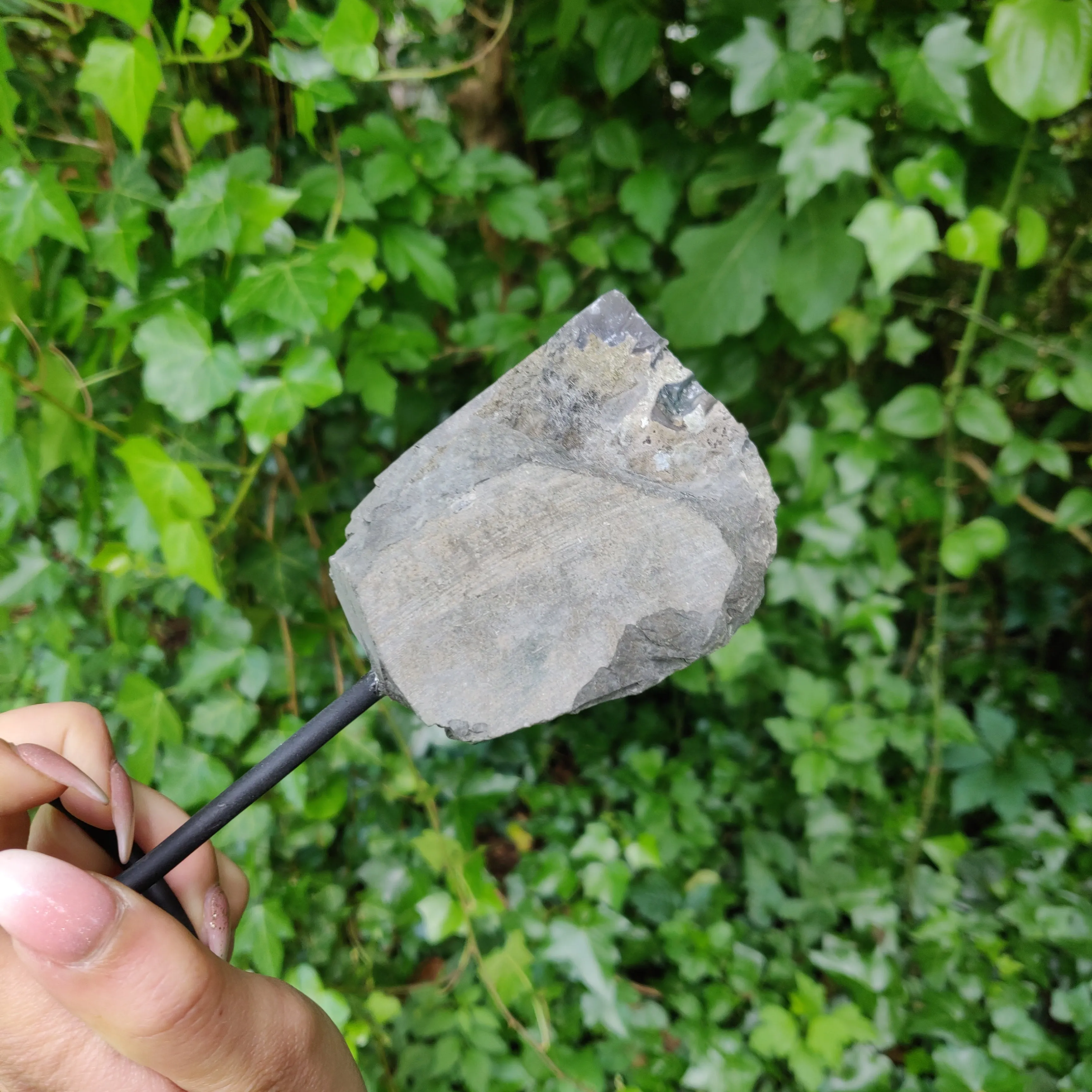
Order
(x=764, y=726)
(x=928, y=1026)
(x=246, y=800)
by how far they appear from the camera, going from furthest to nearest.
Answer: (x=764, y=726) → (x=928, y=1026) → (x=246, y=800)

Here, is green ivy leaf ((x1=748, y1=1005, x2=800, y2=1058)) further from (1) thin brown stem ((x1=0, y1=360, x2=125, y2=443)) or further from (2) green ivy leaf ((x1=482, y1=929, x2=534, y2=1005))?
(1) thin brown stem ((x1=0, y1=360, x2=125, y2=443))

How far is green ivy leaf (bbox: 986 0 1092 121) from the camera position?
70 cm

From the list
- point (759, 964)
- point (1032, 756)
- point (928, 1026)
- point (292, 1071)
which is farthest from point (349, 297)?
point (1032, 756)

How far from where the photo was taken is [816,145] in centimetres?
86

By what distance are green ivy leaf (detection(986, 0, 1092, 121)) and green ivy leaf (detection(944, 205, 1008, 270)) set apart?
0.14 meters

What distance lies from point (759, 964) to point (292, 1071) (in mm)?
857

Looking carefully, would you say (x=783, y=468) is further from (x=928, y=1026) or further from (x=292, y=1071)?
(x=292, y=1071)

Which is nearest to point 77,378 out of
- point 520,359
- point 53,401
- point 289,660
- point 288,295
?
point 53,401

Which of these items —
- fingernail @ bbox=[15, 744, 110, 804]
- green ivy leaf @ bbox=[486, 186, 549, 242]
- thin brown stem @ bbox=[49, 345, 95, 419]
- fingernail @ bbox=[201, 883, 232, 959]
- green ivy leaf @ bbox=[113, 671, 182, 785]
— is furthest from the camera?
green ivy leaf @ bbox=[486, 186, 549, 242]

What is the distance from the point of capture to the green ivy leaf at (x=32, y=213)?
70 cm

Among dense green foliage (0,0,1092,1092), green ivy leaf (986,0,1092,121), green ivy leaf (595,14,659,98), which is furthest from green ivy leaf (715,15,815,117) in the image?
green ivy leaf (986,0,1092,121)

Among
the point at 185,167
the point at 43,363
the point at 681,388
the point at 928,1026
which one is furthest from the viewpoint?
the point at 928,1026

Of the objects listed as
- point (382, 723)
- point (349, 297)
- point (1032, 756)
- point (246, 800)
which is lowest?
point (1032, 756)

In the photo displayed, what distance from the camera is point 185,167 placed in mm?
896
